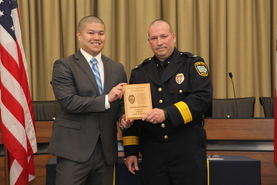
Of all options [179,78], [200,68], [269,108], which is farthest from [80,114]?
[269,108]

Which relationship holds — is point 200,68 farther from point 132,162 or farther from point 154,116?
point 132,162

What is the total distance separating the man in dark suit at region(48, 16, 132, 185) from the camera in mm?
2600

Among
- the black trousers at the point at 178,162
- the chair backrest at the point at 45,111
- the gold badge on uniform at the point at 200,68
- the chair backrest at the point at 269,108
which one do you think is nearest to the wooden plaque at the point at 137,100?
the black trousers at the point at 178,162

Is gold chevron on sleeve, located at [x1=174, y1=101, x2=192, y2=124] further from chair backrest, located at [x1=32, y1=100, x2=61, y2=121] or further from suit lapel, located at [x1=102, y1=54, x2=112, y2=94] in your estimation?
chair backrest, located at [x1=32, y1=100, x2=61, y2=121]

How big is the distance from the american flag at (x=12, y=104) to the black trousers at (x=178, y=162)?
1.16 metres

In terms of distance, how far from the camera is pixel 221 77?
6.31 meters

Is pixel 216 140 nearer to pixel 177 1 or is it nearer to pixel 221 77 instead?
pixel 221 77

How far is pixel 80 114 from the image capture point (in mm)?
2699

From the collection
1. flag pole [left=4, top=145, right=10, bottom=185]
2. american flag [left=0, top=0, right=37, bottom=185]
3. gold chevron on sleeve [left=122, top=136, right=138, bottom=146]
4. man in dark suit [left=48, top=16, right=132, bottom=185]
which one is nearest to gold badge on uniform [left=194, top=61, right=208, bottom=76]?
man in dark suit [left=48, top=16, right=132, bottom=185]

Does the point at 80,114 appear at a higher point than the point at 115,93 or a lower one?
lower

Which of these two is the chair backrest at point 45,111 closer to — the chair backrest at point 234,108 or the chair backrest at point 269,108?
the chair backrest at point 234,108

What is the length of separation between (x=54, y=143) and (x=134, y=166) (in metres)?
0.66

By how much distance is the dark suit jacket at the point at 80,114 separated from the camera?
8.52 ft

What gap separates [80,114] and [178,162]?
0.78 metres
